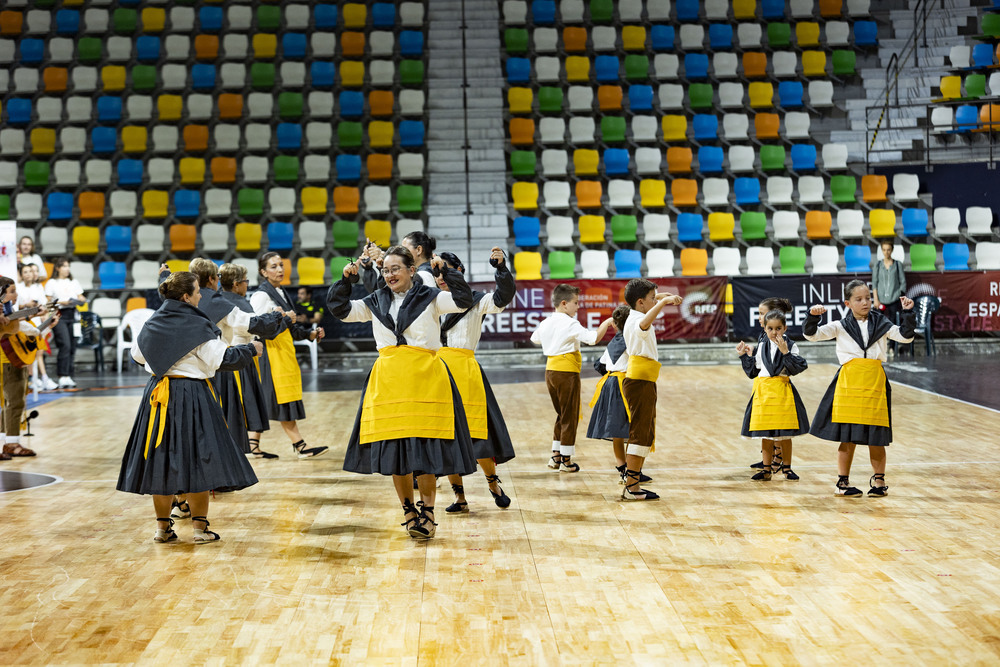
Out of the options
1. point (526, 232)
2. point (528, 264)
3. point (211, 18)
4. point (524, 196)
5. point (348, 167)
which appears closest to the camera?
point (528, 264)

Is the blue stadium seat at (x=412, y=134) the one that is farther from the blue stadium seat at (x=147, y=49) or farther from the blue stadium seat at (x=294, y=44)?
the blue stadium seat at (x=147, y=49)

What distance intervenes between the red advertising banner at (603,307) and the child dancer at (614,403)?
7203 millimetres

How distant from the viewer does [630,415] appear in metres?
5.85

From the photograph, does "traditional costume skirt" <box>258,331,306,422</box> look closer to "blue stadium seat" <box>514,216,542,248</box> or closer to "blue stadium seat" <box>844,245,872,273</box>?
"blue stadium seat" <box>514,216,542,248</box>

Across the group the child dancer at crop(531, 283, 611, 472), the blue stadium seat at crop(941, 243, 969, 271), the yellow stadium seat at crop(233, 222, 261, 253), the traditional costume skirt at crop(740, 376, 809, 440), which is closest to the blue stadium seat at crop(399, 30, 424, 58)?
the yellow stadium seat at crop(233, 222, 261, 253)

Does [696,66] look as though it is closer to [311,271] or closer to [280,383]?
[311,271]

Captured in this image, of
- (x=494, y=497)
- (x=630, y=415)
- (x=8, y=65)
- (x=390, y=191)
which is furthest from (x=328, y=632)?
(x=8, y=65)

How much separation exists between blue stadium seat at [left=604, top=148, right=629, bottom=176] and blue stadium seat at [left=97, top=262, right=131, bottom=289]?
308 inches

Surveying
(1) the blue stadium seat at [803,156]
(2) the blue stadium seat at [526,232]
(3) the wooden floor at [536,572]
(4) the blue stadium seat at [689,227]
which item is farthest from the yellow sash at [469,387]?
(1) the blue stadium seat at [803,156]

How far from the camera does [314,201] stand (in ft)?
52.1

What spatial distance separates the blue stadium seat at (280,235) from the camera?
614 inches

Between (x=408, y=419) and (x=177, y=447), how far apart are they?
1.10 m

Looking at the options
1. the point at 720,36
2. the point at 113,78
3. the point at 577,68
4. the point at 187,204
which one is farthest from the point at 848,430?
the point at 113,78

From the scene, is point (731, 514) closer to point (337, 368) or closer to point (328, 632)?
point (328, 632)
